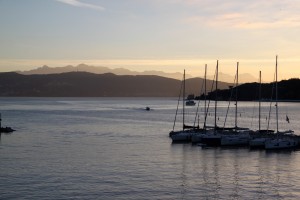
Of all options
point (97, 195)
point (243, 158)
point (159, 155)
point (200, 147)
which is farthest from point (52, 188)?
point (200, 147)

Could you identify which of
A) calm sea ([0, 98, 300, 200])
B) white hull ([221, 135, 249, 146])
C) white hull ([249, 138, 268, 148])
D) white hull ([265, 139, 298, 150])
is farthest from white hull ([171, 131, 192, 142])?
white hull ([265, 139, 298, 150])

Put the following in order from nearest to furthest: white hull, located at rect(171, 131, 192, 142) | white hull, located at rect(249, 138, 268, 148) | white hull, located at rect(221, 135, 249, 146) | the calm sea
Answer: the calm sea → white hull, located at rect(249, 138, 268, 148) → white hull, located at rect(221, 135, 249, 146) → white hull, located at rect(171, 131, 192, 142)

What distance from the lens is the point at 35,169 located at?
1511 inches

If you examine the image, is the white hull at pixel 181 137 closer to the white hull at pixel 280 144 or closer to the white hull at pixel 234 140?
the white hull at pixel 234 140

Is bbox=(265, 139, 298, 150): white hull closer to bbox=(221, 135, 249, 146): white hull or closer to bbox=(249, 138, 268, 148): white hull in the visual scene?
bbox=(249, 138, 268, 148): white hull

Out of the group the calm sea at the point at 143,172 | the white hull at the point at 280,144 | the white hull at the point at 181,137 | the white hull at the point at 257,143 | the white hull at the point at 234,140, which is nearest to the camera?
the calm sea at the point at 143,172

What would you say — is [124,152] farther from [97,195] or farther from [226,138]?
[97,195]

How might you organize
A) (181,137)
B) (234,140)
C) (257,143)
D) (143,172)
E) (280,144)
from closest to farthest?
1. (143,172)
2. (280,144)
3. (257,143)
4. (234,140)
5. (181,137)

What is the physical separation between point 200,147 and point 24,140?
23784 mm

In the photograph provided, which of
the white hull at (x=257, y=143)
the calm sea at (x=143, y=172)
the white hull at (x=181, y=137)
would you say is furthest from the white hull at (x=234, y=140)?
the white hull at (x=181, y=137)

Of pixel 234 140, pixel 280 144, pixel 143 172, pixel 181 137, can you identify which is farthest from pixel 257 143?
pixel 143 172

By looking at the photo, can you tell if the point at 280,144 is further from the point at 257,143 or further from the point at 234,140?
the point at 234,140

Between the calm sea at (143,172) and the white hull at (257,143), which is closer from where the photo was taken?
the calm sea at (143,172)

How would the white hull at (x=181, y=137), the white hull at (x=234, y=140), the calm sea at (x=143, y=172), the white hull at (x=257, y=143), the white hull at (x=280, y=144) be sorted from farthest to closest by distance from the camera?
the white hull at (x=181, y=137)
the white hull at (x=234, y=140)
the white hull at (x=257, y=143)
the white hull at (x=280, y=144)
the calm sea at (x=143, y=172)
